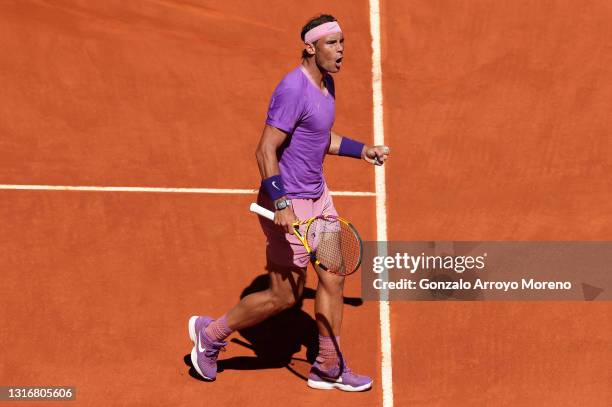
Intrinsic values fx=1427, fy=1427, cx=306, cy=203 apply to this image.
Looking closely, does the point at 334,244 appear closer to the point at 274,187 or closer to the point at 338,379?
the point at 274,187

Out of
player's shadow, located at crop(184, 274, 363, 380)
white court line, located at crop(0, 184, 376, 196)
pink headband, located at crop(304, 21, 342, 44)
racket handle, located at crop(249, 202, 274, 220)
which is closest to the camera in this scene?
racket handle, located at crop(249, 202, 274, 220)

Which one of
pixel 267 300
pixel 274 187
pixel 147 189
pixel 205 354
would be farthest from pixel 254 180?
pixel 274 187

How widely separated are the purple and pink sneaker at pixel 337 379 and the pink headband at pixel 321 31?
2.32 m

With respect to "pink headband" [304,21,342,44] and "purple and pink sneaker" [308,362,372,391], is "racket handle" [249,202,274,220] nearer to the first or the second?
"pink headband" [304,21,342,44]

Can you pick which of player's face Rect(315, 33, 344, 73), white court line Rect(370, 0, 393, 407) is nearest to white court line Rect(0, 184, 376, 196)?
white court line Rect(370, 0, 393, 407)

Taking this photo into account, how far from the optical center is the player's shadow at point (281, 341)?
34.8 feet

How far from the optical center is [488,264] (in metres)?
11.6

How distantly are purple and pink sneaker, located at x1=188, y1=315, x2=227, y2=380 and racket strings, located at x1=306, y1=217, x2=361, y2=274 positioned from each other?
108 cm

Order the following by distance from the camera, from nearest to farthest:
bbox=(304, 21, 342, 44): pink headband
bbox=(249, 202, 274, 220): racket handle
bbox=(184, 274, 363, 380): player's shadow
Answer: bbox=(249, 202, 274, 220): racket handle, bbox=(304, 21, 342, 44): pink headband, bbox=(184, 274, 363, 380): player's shadow

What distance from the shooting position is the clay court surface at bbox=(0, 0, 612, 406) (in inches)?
413

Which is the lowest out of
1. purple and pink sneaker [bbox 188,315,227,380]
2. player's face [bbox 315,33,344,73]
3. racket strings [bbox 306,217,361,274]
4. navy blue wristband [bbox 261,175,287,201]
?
purple and pink sneaker [bbox 188,315,227,380]

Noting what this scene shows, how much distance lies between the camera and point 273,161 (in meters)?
9.46

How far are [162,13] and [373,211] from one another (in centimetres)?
367

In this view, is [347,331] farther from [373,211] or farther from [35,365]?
[35,365]
